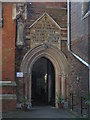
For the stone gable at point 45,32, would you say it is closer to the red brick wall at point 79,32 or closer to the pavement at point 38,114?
the red brick wall at point 79,32

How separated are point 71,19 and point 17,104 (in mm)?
5451

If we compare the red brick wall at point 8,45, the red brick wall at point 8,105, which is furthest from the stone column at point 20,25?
the red brick wall at point 8,105

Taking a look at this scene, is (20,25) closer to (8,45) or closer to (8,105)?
(8,45)

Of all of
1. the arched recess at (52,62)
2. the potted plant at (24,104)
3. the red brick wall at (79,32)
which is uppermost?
the red brick wall at (79,32)

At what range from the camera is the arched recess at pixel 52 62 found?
14797 mm

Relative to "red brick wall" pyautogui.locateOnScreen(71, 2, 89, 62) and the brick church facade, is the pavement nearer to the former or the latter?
the brick church facade

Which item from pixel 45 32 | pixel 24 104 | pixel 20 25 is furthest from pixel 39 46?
pixel 24 104

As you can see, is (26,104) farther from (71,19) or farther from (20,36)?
(71,19)

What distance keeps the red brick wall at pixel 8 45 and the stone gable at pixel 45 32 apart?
4.47ft

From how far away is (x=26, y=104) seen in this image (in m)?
13.9

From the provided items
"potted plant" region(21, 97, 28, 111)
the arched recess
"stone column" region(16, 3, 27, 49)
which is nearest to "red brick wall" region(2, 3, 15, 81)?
"stone column" region(16, 3, 27, 49)

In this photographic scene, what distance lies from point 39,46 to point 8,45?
6.17ft

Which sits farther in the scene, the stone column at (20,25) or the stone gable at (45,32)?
the stone gable at (45,32)

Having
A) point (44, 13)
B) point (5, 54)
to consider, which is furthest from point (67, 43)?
point (5, 54)
